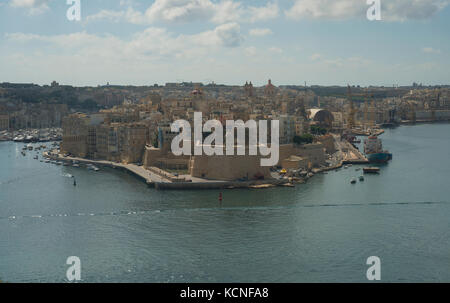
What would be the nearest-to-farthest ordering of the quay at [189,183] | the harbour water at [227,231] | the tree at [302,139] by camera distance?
the harbour water at [227,231], the quay at [189,183], the tree at [302,139]

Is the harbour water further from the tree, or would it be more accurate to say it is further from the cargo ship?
the cargo ship

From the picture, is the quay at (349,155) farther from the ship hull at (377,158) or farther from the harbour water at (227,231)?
the harbour water at (227,231)

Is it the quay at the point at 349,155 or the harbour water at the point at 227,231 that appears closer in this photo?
the harbour water at the point at 227,231

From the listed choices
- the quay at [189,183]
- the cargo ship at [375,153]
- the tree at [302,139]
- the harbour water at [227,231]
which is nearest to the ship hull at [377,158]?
the cargo ship at [375,153]

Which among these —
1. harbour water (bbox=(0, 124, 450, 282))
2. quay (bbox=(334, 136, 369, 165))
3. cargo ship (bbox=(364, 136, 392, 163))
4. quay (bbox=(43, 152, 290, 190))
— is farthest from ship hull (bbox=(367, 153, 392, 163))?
quay (bbox=(43, 152, 290, 190))

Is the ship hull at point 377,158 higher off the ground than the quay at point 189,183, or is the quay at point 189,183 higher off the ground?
the ship hull at point 377,158

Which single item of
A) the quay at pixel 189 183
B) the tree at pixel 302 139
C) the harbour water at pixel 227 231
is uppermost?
the tree at pixel 302 139

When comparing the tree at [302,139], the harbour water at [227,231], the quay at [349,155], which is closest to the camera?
the harbour water at [227,231]
